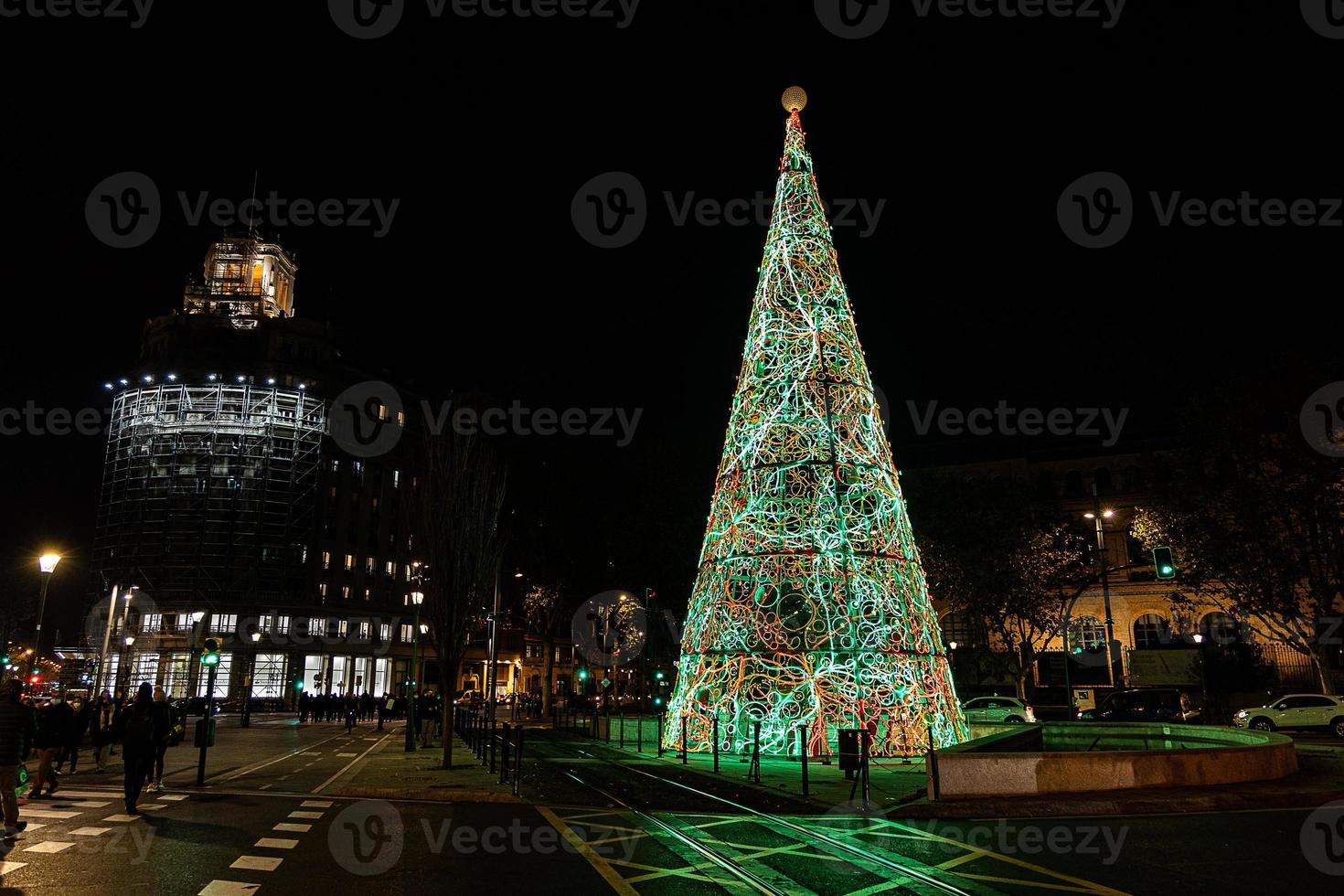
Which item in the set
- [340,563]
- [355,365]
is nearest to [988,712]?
[340,563]

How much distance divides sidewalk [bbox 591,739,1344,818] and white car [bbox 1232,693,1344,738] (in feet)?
45.3

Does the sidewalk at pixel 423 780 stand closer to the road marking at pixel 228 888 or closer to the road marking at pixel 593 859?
the road marking at pixel 593 859

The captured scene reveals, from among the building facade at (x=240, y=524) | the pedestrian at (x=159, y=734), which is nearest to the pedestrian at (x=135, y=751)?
the pedestrian at (x=159, y=734)

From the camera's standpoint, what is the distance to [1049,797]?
1188 cm

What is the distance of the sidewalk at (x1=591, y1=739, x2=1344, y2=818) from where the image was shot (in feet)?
37.1

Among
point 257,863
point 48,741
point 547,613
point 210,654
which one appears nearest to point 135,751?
point 48,741

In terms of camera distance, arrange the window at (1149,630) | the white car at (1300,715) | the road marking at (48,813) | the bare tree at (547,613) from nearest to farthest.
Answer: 1. the road marking at (48,813)
2. the white car at (1300,715)
3. the bare tree at (547,613)
4. the window at (1149,630)

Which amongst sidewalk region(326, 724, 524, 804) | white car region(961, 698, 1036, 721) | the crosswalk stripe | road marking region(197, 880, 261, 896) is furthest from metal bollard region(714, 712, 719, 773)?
white car region(961, 698, 1036, 721)

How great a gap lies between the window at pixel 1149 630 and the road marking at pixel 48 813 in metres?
48.3

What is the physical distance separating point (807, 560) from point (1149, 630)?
38887mm

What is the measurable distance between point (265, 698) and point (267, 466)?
1504 centimetres

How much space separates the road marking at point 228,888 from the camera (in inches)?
300

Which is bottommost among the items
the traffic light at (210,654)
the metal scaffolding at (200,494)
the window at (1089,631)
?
the traffic light at (210,654)

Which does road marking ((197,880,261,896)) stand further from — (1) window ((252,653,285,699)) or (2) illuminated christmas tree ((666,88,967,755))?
(1) window ((252,653,285,699))
